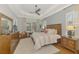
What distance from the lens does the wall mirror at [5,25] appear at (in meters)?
1.71

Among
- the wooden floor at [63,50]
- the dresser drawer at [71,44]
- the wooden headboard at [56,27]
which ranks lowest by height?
the wooden floor at [63,50]

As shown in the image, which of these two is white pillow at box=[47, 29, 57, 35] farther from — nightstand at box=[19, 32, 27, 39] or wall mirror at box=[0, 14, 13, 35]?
wall mirror at box=[0, 14, 13, 35]

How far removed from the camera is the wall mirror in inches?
67.4

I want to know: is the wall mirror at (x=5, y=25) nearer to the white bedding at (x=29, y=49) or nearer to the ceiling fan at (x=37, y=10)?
the white bedding at (x=29, y=49)

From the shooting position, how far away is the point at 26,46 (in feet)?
5.75

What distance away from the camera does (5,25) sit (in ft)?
5.66

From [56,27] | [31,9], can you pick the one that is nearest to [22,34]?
[31,9]

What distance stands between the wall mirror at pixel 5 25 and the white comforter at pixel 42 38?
396 millimetres

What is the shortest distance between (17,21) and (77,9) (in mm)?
963

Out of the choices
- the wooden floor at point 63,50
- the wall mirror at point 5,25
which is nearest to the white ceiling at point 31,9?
the wall mirror at point 5,25

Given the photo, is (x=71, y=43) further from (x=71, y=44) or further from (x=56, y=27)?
(x=56, y=27)

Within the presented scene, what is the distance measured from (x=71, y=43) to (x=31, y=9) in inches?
32.6
